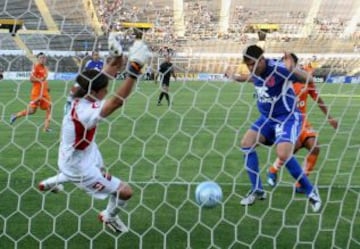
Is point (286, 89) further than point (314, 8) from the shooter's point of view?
No

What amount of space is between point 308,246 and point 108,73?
2.08 metres

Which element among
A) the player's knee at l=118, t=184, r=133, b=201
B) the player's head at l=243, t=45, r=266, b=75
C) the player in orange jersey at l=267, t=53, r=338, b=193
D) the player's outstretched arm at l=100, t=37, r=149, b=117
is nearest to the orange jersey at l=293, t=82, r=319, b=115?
the player in orange jersey at l=267, t=53, r=338, b=193

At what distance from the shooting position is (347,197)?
638 centimetres

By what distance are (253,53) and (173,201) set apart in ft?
5.44

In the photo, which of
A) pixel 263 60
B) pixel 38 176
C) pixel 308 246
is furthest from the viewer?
pixel 38 176

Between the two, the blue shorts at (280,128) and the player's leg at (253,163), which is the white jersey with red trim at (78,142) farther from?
the blue shorts at (280,128)

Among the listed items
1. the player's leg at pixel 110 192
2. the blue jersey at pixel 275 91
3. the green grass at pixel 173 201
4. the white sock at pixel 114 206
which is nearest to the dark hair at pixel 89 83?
the player's leg at pixel 110 192

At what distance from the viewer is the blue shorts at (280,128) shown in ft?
20.0

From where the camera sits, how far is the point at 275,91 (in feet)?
20.4

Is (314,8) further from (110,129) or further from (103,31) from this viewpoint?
(110,129)

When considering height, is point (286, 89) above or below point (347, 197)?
above

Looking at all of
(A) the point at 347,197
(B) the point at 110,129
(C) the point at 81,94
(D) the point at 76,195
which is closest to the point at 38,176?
→ (D) the point at 76,195

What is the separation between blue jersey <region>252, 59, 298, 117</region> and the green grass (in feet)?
2.24

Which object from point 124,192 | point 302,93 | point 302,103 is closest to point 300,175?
point 302,93
